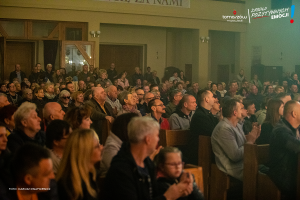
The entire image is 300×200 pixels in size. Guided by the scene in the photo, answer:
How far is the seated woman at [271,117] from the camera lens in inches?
183

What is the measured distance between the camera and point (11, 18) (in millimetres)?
13328

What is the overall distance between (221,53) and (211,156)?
47.5 feet

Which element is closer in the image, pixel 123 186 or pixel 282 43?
pixel 123 186

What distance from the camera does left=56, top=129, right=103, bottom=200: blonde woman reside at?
2.42 metres

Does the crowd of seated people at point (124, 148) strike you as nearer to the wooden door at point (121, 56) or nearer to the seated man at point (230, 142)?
the seated man at point (230, 142)

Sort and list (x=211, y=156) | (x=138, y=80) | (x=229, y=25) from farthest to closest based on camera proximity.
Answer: (x=229, y=25) < (x=138, y=80) < (x=211, y=156)

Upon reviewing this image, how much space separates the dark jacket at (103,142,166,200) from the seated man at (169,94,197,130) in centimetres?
307

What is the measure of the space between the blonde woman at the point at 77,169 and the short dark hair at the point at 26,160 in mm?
178

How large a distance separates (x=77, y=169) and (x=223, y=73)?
645 inches

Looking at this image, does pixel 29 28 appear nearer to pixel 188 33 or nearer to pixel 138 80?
pixel 138 80

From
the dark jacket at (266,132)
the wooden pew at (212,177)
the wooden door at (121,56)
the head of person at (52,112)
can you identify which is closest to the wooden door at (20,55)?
the wooden door at (121,56)

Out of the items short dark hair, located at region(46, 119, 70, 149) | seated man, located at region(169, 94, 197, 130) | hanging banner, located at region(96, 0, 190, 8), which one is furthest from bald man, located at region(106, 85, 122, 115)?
hanging banner, located at region(96, 0, 190, 8)

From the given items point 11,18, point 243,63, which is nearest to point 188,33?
point 243,63

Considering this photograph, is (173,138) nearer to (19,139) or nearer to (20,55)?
(19,139)
